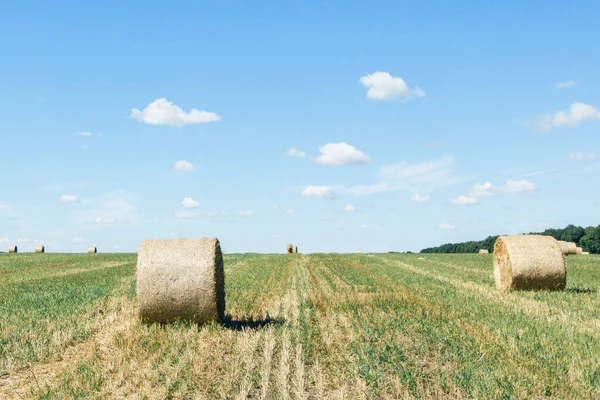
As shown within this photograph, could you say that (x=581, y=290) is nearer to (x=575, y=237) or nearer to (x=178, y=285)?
(x=178, y=285)

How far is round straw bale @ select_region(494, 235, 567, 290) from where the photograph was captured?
675 inches

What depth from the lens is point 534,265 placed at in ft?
56.4

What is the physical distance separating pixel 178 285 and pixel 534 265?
10979 mm

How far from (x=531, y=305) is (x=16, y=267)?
28.7 meters

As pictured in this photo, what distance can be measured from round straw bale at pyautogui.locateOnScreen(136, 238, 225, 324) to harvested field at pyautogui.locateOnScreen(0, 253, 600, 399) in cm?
29

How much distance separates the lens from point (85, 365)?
8.48 meters

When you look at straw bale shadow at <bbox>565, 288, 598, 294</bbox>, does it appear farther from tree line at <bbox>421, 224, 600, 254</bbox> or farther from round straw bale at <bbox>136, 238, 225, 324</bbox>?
tree line at <bbox>421, 224, 600, 254</bbox>

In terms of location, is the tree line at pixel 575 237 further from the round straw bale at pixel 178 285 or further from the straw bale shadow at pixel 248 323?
the round straw bale at pixel 178 285

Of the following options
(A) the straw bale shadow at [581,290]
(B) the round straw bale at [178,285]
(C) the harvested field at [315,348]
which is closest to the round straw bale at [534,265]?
(A) the straw bale shadow at [581,290]

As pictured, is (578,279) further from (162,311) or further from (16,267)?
(16,267)

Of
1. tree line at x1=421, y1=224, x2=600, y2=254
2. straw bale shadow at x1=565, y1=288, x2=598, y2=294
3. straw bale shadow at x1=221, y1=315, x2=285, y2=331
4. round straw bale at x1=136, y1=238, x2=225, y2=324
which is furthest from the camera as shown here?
tree line at x1=421, y1=224, x2=600, y2=254

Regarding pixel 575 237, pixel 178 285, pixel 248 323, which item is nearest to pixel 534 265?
pixel 248 323

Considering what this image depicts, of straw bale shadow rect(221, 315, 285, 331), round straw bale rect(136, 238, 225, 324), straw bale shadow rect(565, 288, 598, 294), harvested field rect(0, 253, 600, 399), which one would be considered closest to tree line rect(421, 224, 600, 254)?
straw bale shadow rect(565, 288, 598, 294)

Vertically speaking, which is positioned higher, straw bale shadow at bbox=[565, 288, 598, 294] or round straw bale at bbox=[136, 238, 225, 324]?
round straw bale at bbox=[136, 238, 225, 324]
